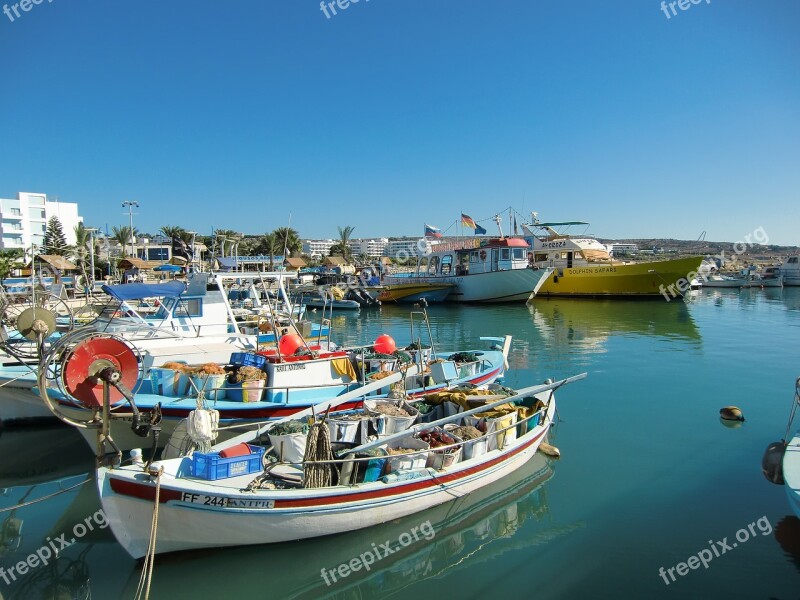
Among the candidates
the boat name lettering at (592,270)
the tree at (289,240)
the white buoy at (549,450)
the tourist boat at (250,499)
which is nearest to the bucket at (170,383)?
the tourist boat at (250,499)

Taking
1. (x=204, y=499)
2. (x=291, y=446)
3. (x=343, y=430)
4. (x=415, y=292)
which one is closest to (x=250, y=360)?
(x=343, y=430)

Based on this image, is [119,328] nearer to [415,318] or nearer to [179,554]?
[179,554]

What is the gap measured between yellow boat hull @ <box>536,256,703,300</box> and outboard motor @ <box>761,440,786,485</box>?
127ft

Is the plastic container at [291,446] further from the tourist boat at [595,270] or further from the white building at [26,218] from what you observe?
the white building at [26,218]

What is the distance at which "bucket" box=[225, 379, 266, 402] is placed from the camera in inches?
448

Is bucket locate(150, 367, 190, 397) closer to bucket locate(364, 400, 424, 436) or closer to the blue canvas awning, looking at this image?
the blue canvas awning

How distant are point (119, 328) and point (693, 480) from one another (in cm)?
1536

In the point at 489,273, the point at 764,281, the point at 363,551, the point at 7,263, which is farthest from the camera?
the point at 764,281

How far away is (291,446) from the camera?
8.72 metres

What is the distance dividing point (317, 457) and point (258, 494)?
3.48ft

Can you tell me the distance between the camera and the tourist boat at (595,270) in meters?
44.6

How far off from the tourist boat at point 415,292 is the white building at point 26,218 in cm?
4592

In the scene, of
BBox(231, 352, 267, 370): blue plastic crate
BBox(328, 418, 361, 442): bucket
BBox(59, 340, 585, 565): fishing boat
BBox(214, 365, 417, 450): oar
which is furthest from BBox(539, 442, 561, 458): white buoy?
BBox(231, 352, 267, 370): blue plastic crate

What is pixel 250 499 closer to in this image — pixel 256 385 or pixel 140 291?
pixel 256 385
